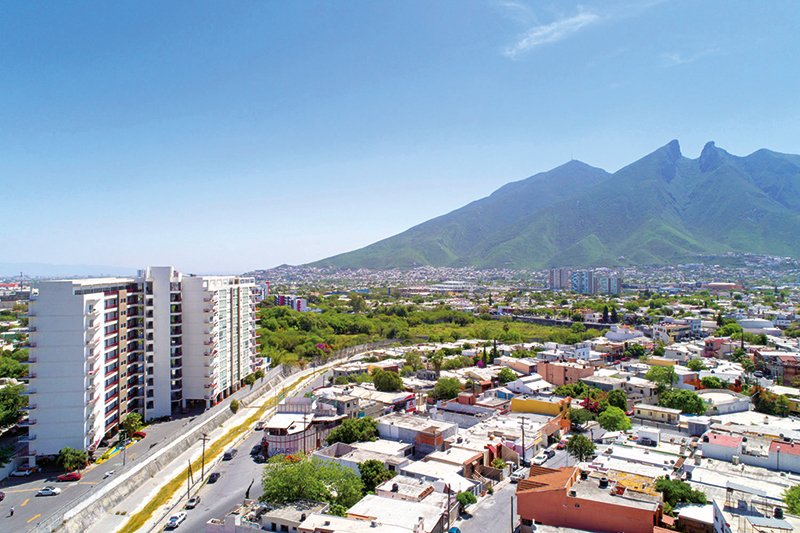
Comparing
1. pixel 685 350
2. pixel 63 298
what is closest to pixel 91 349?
pixel 63 298

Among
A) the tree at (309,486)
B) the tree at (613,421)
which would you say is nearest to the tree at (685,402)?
the tree at (613,421)

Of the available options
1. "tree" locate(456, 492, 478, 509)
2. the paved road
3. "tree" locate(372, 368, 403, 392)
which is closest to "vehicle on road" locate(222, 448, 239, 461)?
the paved road

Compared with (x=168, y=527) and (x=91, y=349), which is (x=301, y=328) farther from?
(x=168, y=527)

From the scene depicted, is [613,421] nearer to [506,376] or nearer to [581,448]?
[581,448]

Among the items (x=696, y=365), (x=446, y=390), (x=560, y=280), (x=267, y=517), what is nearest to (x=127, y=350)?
(x=267, y=517)

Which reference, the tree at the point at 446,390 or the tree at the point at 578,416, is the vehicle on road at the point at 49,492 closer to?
the tree at the point at 446,390

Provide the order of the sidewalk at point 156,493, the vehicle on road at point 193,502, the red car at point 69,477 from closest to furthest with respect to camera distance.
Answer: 1. the sidewalk at point 156,493
2. the vehicle on road at point 193,502
3. the red car at point 69,477
